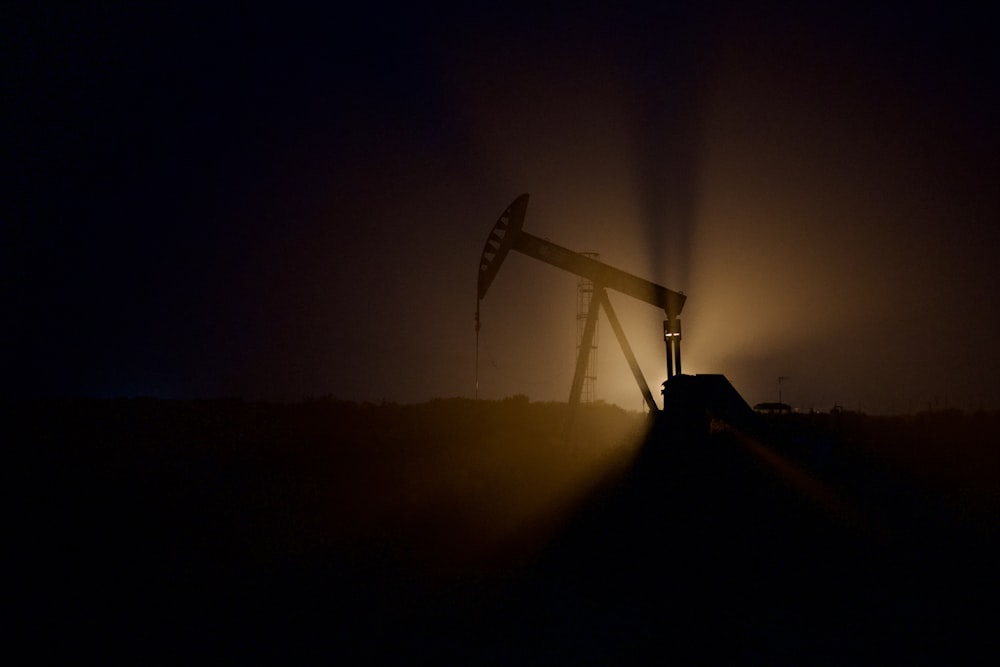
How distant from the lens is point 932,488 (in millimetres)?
11359

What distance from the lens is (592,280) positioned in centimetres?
1530

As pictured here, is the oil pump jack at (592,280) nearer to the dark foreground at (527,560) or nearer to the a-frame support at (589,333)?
the a-frame support at (589,333)

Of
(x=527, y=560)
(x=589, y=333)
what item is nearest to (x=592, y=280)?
(x=589, y=333)

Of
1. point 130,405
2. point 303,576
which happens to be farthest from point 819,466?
point 130,405

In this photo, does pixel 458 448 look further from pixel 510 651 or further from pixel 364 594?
pixel 510 651

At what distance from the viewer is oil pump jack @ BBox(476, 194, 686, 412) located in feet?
46.7

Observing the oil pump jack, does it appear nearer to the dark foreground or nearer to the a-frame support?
the a-frame support

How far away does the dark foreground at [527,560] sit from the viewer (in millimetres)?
5453

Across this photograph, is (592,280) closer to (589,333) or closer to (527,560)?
(589,333)

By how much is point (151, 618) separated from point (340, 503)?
14.3 ft

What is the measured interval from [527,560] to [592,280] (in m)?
8.96

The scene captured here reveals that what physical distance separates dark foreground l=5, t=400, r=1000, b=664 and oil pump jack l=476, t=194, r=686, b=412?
326 centimetres

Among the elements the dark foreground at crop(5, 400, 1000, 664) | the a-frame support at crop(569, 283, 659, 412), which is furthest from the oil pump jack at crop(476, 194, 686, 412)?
the dark foreground at crop(5, 400, 1000, 664)

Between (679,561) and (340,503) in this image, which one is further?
(340,503)
